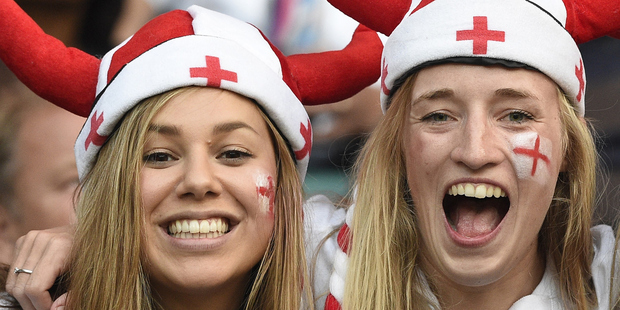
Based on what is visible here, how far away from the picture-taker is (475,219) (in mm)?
2443

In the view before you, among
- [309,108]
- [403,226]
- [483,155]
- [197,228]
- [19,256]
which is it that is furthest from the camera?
[309,108]

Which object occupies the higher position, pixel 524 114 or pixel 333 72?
pixel 333 72

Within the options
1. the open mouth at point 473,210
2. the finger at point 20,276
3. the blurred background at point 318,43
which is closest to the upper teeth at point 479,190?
the open mouth at point 473,210

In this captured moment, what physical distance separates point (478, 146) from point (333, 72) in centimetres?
74

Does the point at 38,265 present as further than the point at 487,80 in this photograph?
Yes

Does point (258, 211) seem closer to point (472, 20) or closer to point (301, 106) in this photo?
point (301, 106)

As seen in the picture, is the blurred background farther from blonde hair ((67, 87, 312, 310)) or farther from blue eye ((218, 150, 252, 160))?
blue eye ((218, 150, 252, 160))

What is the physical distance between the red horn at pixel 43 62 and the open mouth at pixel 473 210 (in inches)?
50.2

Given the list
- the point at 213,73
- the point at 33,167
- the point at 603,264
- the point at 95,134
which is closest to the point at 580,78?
the point at 603,264

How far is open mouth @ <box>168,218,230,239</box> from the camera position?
95.7 inches

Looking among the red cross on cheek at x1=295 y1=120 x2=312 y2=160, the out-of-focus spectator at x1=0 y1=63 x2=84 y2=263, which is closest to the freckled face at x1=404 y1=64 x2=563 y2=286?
the red cross on cheek at x1=295 y1=120 x2=312 y2=160

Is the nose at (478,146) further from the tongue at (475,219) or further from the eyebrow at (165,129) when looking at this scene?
the eyebrow at (165,129)

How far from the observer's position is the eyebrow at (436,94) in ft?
7.59

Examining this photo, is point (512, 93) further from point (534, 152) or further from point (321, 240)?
point (321, 240)
